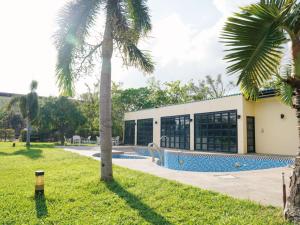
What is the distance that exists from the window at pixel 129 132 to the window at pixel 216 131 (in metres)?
9.26

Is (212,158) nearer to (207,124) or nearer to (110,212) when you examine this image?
(207,124)

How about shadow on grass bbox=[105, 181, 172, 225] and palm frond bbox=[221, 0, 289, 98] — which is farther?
shadow on grass bbox=[105, 181, 172, 225]

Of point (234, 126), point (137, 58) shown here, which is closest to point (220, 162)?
point (234, 126)

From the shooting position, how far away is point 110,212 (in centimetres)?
492

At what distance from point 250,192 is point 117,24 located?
18.1ft

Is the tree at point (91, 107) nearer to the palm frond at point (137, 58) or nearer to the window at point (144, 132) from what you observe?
the window at point (144, 132)

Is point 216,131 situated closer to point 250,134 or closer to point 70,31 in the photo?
point 250,134

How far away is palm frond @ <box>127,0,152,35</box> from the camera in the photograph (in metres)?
7.63

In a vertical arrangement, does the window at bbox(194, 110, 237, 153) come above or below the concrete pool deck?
above

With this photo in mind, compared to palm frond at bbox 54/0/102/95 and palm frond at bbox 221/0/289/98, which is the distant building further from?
palm frond at bbox 221/0/289/98

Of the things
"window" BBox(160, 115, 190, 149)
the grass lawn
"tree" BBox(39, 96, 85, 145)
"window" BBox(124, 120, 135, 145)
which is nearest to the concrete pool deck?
the grass lawn

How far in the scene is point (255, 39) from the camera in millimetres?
3064

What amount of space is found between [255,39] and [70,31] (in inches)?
214

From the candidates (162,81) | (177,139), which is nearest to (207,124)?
(177,139)
